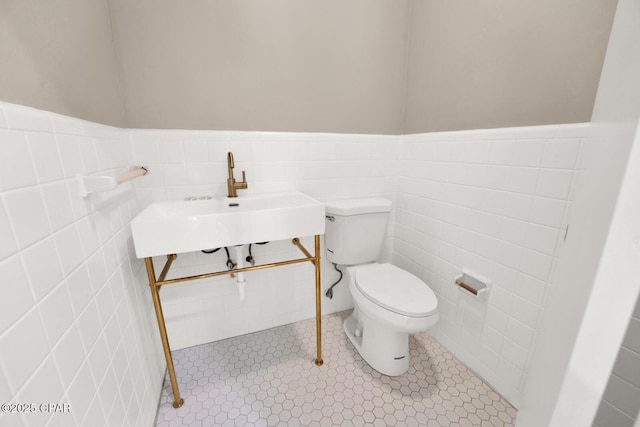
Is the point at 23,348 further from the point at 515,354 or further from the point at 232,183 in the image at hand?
the point at 515,354

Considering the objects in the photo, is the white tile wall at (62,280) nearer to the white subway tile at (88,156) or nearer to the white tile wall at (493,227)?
the white subway tile at (88,156)

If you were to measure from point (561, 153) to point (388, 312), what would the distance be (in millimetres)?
890

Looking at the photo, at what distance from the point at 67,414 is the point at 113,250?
1.55 feet

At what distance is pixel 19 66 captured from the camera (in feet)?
1.72

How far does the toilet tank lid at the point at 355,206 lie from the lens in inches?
56.3

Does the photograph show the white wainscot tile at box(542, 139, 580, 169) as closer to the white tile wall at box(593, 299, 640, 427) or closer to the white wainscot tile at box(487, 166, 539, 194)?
the white wainscot tile at box(487, 166, 539, 194)

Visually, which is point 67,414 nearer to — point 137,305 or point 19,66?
point 137,305

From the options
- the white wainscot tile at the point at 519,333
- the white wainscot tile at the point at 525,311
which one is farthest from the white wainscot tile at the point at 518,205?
the white wainscot tile at the point at 519,333

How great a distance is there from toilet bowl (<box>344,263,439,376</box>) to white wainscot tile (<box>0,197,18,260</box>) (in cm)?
114

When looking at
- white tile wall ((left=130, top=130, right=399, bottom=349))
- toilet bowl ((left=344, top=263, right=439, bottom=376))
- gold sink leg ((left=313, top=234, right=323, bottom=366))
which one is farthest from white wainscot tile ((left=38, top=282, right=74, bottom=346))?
toilet bowl ((left=344, top=263, right=439, bottom=376))

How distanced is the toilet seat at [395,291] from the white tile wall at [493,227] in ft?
0.85

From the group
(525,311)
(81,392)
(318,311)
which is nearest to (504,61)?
(525,311)

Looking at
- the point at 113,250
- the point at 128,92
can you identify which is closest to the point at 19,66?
the point at 113,250

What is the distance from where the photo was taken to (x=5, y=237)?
432mm
